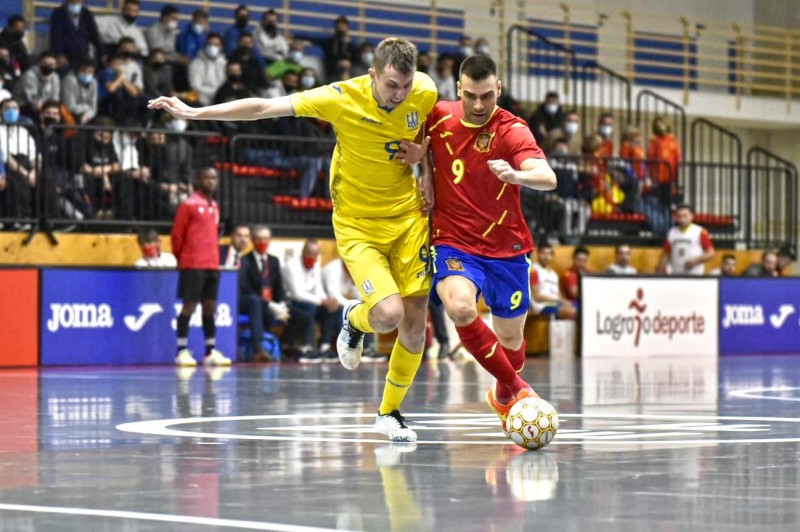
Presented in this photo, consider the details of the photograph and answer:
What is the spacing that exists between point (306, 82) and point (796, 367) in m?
8.63

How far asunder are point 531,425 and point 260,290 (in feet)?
39.1

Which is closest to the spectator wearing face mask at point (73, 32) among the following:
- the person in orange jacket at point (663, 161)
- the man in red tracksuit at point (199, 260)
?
the man in red tracksuit at point (199, 260)

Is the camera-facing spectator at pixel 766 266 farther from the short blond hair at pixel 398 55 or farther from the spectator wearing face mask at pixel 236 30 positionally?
the short blond hair at pixel 398 55

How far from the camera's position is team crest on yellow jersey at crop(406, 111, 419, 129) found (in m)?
8.25

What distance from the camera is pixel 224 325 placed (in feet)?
61.0

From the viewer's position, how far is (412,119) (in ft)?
27.1

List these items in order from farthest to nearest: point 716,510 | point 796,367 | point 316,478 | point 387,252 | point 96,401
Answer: point 796,367 < point 96,401 < point 387,252 < point 316,478 < point 716,510

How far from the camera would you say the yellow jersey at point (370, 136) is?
8227 mm

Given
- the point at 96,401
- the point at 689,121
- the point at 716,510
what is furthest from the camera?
the point at 689,121

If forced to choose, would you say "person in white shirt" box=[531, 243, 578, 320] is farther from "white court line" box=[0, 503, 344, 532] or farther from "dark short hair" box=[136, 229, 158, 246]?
"white court line" box=[0, 503, 344, 532]

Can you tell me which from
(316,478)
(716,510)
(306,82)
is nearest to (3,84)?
(306,82)

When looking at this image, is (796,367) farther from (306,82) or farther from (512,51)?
(512,51)

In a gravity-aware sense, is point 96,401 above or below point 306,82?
below

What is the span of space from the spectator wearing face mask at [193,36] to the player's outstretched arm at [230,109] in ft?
46.7
